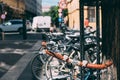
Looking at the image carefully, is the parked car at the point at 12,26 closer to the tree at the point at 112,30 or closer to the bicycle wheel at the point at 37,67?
the bicycle wheel at the point at 37,67

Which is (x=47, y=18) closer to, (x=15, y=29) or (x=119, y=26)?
(x=15, y=29)

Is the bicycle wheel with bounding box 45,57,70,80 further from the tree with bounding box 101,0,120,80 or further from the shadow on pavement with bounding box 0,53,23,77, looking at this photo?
the shadow on pavement with bounding box 0,53,23,77

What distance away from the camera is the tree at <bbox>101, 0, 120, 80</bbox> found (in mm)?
6180

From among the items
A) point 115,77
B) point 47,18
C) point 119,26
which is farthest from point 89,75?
point 47,18

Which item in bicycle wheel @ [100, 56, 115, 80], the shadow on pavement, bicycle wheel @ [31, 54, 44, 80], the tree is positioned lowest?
the shadow on pavement

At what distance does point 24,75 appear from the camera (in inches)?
496

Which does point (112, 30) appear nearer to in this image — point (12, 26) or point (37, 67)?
point (37, 67)

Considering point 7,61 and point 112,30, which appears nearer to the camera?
point 112,30

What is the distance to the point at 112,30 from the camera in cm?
636

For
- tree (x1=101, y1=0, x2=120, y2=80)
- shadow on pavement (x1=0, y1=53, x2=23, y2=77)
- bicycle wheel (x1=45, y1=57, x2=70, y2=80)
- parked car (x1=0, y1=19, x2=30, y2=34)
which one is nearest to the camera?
tree (x1=101, y1=0, x2=120, y2=80)

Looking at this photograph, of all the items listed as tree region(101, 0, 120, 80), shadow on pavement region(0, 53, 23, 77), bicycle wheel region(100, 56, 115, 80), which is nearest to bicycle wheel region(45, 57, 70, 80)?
bicycle wheel region(100, 56, 115, 80)

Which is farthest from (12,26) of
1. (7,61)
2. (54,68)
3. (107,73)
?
(107,73)

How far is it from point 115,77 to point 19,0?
99361mm

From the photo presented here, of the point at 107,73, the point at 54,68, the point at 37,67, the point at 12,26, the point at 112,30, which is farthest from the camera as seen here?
the point at 12,26
